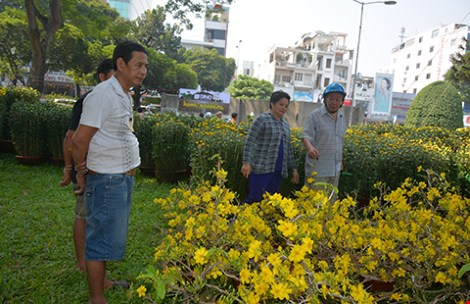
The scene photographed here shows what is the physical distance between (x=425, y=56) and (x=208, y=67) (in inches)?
1301

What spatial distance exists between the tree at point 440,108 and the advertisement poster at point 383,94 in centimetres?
3696

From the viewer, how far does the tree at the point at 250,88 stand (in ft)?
146

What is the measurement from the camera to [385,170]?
484 centimetres

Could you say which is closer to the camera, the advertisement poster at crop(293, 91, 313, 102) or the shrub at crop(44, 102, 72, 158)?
the shrub at crop(44, 102, 72, 158)

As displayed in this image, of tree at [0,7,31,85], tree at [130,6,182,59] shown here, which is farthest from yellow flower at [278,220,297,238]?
tree at [130,6,182,59]

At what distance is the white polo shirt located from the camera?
202 cm

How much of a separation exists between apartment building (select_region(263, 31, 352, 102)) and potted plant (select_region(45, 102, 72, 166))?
4844 centimetres

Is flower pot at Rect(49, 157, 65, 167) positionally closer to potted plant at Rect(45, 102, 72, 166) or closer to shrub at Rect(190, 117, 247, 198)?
potted plant at Rect(45, 102, 72, 166)

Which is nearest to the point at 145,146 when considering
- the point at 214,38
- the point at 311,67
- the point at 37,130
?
the point at 37,130

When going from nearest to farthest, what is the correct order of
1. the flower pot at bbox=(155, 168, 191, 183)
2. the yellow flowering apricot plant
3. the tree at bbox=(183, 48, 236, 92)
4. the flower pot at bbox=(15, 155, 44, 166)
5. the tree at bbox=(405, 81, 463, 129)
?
the yellow flowering apricot plant → the flower pot at bbox=(155, 168, 191, 183) → the flower pot at bbox=(15, 155, 44, 166) → the tree at bbox=(405, 81, 463, 129) → the tree at bbox=(183, 48, 236, 92)

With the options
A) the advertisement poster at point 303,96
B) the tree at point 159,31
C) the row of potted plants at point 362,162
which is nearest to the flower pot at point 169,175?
the row of potted plants at point 362,162

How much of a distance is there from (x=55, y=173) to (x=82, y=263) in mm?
3548

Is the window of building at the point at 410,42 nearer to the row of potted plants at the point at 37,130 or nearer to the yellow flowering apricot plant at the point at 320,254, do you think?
the row of potted plants at the point at 37,130

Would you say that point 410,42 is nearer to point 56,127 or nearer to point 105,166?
point 56,127
